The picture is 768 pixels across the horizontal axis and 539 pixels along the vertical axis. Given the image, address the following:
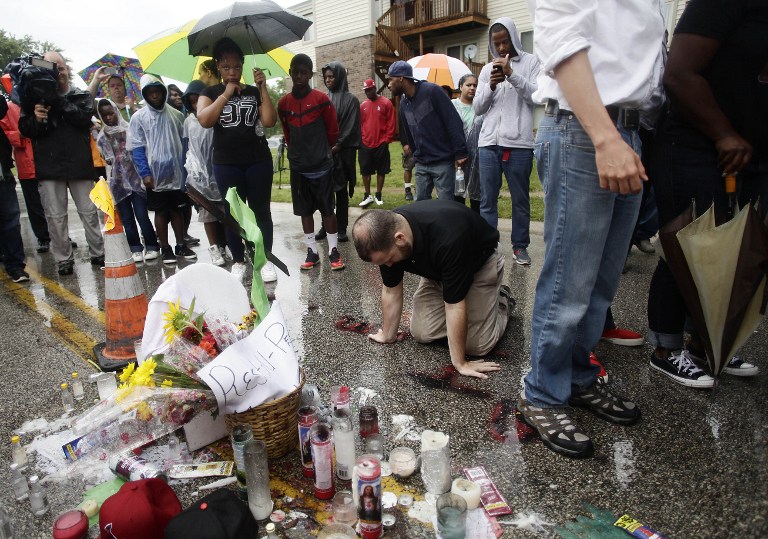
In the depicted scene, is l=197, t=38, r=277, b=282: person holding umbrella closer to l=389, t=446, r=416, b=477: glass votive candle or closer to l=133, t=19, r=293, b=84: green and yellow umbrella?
l=133, t=19, r=293, b=84: green and yellow umbrella

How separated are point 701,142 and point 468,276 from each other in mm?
1296

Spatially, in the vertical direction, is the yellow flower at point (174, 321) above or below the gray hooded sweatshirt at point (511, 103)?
below

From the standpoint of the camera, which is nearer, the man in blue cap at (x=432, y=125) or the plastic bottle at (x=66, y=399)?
the plastic bottle at (x=66, y=399)

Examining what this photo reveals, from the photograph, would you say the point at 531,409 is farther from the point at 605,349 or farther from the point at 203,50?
the point at 203,50

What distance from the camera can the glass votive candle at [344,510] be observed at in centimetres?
186

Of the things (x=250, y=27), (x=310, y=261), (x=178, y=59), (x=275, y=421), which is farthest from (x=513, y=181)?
(x=178, y=59)

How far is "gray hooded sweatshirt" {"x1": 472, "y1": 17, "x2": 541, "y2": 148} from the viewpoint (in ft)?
15.2

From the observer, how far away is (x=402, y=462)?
2.11 m

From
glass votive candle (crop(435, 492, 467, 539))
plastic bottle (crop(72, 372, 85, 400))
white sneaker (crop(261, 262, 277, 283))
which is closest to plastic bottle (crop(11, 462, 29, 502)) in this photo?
plastic bottle (crop(72, 372, 85, 400))

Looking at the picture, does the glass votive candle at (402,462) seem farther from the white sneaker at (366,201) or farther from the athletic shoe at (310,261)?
the white sneaker at (366,201)

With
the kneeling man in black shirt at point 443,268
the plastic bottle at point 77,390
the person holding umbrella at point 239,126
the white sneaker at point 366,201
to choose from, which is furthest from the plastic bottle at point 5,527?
the white sneaker at point 366,201

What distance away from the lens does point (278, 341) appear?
214 centimetres

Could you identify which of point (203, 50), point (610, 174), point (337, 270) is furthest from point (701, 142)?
point (203, 50)

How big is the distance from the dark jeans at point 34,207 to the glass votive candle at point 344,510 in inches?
246
